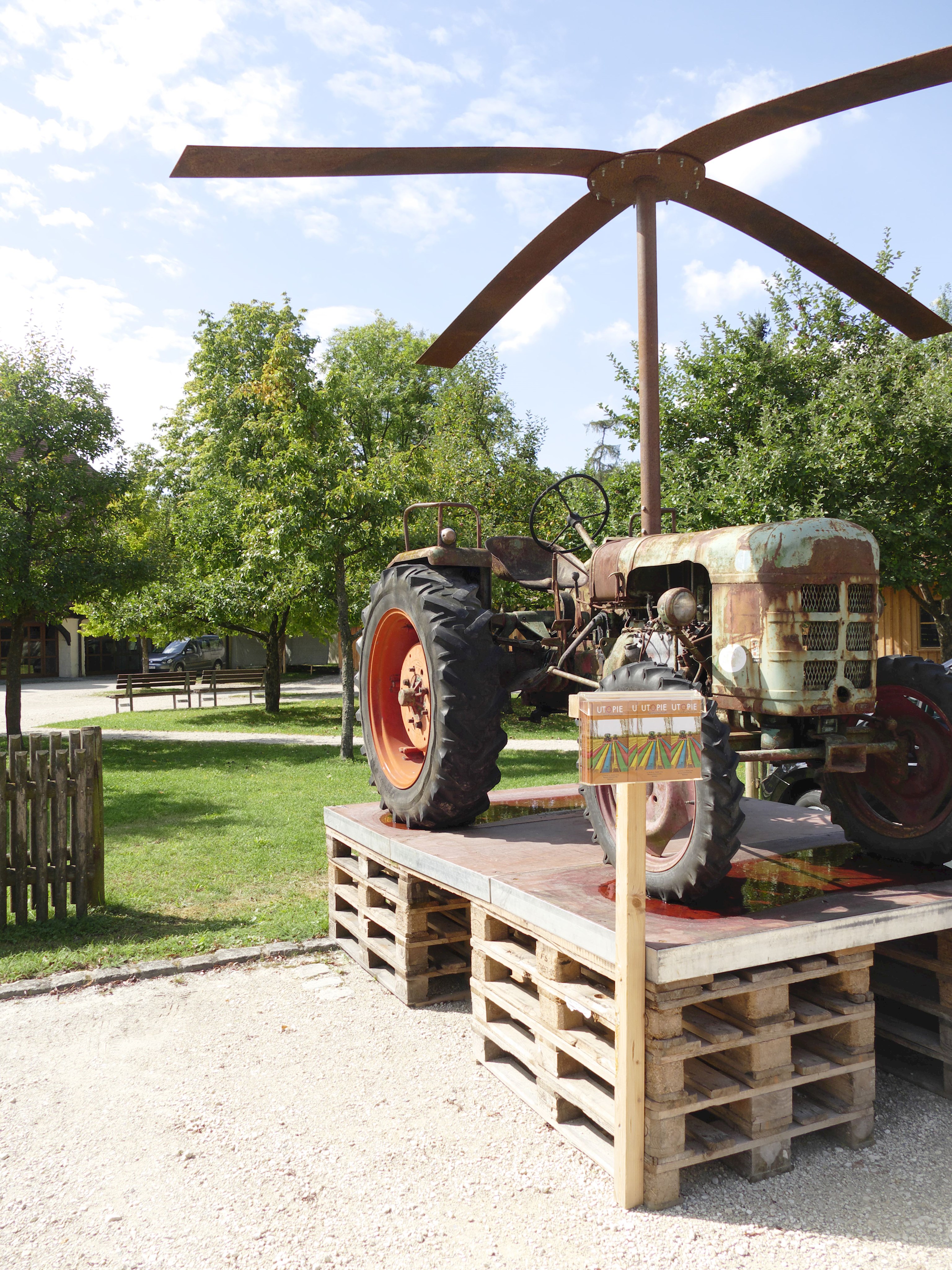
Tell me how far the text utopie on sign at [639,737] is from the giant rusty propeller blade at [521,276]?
244 centimetres

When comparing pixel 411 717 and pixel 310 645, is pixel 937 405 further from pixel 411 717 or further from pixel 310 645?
pixel 310 645

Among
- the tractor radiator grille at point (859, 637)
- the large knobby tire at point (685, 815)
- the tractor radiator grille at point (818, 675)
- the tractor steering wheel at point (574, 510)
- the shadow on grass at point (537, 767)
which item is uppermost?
the tractor steering wheel at point (574, 510)

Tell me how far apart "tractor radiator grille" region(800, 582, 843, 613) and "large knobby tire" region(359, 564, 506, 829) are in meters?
1.73

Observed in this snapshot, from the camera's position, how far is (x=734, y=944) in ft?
9.61

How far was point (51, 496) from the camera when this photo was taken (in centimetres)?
1224

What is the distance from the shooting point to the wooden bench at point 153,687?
21.2 m

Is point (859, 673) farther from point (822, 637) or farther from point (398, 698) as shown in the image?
point (398, 698)

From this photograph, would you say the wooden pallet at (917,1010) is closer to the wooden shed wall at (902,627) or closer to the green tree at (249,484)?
the green tree at (249,484)

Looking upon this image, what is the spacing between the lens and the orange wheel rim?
5.27 meters

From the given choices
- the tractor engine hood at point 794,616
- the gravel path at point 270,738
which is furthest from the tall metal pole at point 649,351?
the gravel path at point 270,738

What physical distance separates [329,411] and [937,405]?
7978 mm

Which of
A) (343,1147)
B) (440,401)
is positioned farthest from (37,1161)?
(440,401)

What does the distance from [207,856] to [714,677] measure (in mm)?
4900

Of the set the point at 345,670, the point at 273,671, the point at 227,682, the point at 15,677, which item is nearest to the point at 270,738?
the point at 345,670
